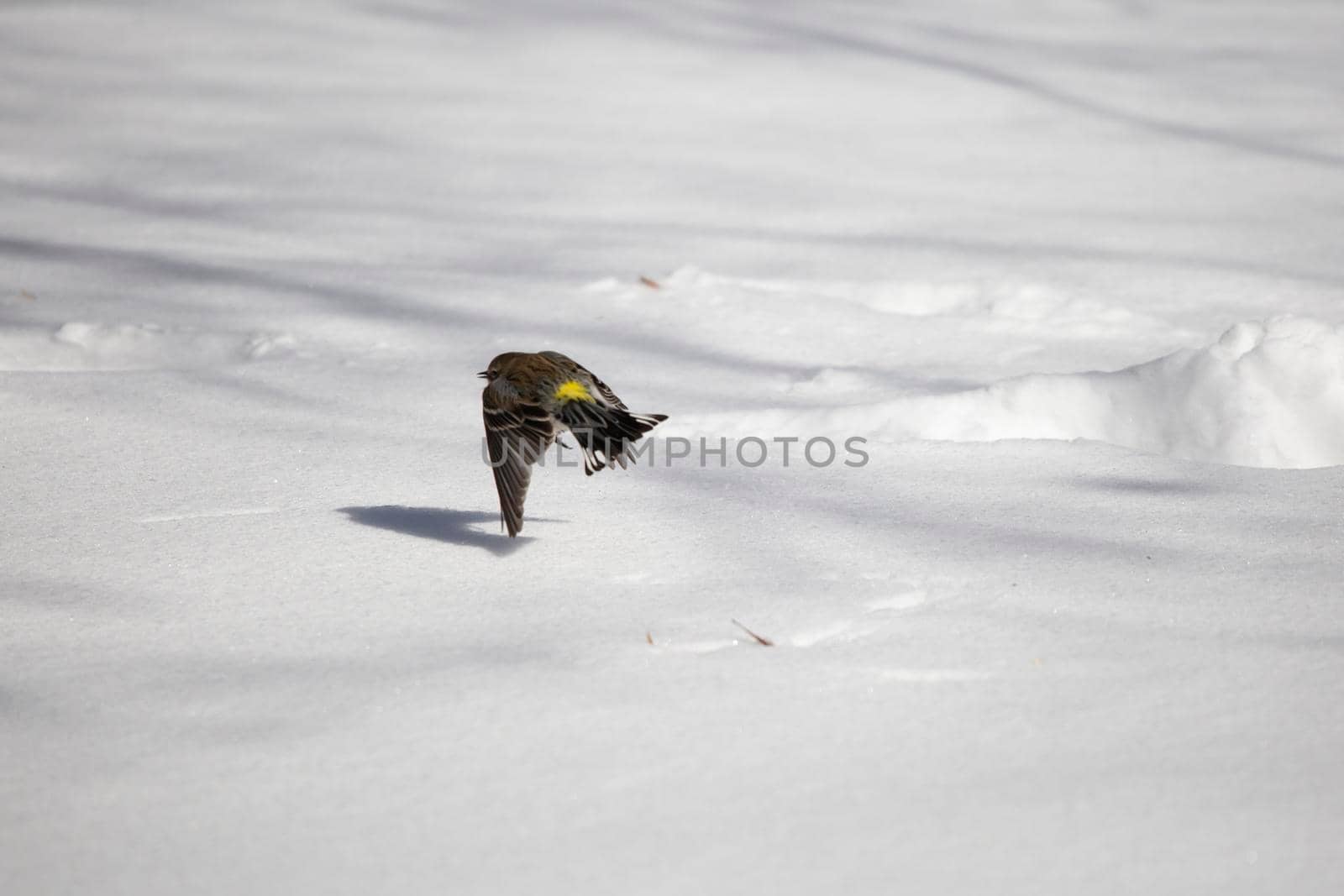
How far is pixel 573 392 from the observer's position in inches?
127

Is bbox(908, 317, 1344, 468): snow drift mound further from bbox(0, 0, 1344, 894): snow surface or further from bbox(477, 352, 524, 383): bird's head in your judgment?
bbox(477, 352, 524, 383): bird's head

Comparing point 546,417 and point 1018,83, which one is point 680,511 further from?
point 1018,83

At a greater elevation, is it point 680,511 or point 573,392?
point 573,392

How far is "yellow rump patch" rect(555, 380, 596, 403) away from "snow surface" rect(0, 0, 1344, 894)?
0.92 feet

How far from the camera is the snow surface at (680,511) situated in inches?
75.3

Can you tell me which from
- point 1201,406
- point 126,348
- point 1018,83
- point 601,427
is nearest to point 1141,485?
point 1201,406

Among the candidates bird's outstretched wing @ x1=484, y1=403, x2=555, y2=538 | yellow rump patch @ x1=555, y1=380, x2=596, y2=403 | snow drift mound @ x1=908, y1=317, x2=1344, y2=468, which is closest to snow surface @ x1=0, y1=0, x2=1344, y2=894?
snow drift mound @ x1=908, y1=317, x2=1344, y2=468

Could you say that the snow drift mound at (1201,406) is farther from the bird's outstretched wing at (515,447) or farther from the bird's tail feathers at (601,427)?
the bird's outstretched wing at (515,447)

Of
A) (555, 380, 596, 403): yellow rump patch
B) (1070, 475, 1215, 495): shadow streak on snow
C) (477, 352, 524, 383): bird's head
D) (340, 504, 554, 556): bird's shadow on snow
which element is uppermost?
(477, 352, 524, 383): bird's head

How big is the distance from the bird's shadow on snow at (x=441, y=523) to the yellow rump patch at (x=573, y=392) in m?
0.35

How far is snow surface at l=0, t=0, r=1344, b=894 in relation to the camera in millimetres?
1913

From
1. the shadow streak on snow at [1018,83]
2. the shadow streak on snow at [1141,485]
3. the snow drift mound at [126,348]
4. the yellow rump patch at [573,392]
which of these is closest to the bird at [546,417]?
the yellow rump patch at [573,392]

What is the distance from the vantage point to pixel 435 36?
9.19 meters

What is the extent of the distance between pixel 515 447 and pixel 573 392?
249mm
